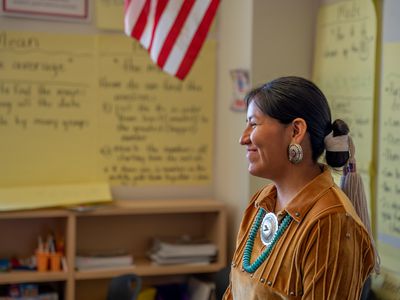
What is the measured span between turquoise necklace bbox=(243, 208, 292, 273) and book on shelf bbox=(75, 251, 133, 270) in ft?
4.35

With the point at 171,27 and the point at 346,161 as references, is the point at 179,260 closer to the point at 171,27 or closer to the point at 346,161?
the point at 171,27

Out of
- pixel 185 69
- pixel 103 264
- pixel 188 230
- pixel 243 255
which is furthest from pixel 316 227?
pixel 188 230

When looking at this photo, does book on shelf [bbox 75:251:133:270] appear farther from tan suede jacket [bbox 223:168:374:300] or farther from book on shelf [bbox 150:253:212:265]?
tan suede jacket [bbox 223:168:374:300]

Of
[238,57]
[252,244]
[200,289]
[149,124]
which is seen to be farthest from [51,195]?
[252,244]

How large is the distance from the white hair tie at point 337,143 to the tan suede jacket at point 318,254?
0.21 ft

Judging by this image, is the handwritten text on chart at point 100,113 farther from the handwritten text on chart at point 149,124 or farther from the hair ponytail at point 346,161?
the hair ponytail at point 346,161

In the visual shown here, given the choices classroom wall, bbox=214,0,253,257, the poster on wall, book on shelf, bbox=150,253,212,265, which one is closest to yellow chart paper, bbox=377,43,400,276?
classroom wall, bbox=214,0,253,257

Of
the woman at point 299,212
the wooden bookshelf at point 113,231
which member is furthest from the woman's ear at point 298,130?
the wooden bookshelf at point 113,231

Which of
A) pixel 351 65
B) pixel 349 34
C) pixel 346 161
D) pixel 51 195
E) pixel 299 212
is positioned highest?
pixel 349 34

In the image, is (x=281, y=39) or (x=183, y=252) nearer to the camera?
(x=281, y=39)

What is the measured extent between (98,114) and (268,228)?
5.22ft

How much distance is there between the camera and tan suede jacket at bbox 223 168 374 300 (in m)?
1.40

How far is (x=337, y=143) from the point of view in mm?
1564

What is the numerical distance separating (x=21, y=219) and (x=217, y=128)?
1052mm
